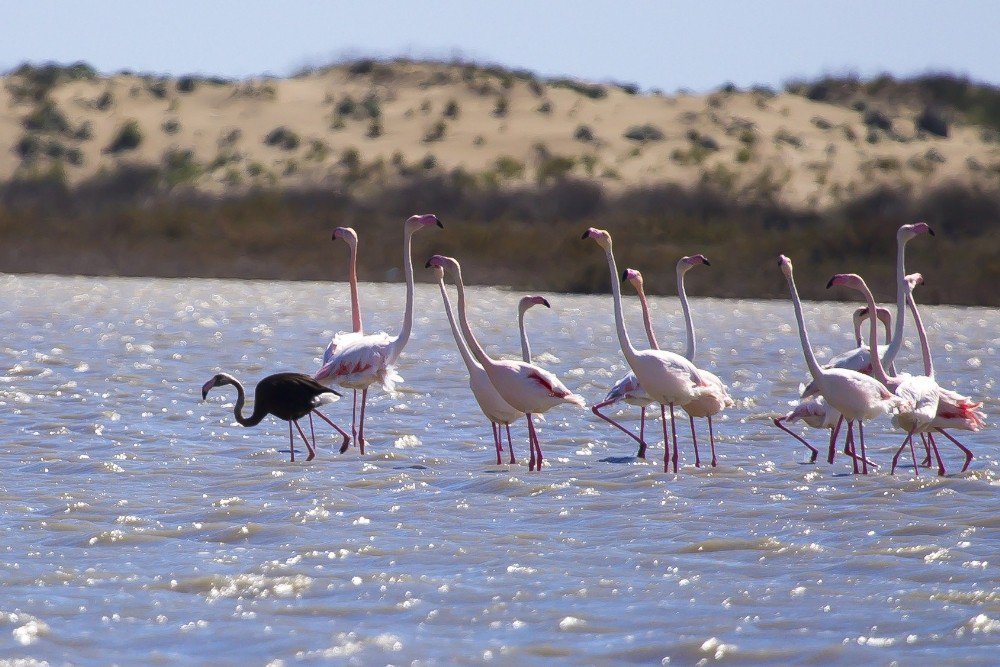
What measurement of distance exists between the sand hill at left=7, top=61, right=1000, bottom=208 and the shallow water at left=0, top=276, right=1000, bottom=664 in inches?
981

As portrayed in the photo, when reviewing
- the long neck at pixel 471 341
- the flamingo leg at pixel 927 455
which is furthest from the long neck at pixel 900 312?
the long neck at pixel 471 341

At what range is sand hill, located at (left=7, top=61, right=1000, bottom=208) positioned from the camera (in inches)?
1496

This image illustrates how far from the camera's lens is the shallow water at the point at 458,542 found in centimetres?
535

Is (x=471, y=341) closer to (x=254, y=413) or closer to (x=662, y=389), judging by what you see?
(x=662, y=389)

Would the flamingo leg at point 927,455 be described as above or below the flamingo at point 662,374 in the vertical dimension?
below

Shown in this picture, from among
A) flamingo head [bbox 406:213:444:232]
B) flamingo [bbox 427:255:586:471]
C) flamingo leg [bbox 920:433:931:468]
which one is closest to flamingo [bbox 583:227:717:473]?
flamingo [bbox 427:255:586:471]

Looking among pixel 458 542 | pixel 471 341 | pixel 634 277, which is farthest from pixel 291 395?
pixel 458 542

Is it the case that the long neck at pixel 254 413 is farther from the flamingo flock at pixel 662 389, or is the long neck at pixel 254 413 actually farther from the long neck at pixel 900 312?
the long neck at pixel 900 312

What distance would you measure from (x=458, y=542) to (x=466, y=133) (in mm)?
→ 38304

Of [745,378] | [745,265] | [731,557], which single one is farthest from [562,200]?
[731,557]

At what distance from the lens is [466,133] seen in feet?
147

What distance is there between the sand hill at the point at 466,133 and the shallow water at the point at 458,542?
2492 centimetres

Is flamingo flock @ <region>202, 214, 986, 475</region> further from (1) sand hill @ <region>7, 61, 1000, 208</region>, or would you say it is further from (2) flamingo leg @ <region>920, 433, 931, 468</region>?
(1) sand hill @ <region>7, 61, 1000, 208</region>

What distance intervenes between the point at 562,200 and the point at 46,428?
26204 mm
